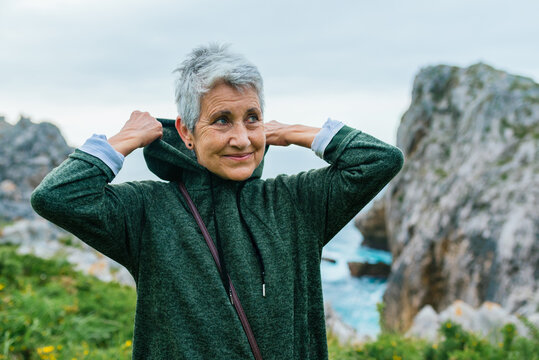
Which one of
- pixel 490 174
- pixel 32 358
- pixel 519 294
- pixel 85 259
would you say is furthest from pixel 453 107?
pixel 32 358

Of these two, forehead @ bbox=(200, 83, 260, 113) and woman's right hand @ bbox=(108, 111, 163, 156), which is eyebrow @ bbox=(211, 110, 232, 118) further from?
woman's right hand @ bbox=(108, 111, 163, 156)

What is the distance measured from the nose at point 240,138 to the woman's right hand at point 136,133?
0.98 ft

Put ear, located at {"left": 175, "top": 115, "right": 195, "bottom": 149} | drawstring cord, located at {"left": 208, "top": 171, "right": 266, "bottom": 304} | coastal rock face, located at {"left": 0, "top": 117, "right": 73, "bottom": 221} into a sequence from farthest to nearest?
coastal rock face, located at {"left": 0, "top": 117, "right": 73, "bottom": 221} → ear, located at {"left": 175, "top": 115, "right": 195, "bottom": 149} → drawstring cord, located at {"left": 208, "top": 171, "right": 266, "bottom": 304}

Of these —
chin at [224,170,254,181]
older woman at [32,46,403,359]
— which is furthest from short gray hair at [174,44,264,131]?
chin at [224,170,254,181]

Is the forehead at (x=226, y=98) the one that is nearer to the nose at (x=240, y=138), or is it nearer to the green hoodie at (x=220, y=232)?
the nose at (x=240, y=138)

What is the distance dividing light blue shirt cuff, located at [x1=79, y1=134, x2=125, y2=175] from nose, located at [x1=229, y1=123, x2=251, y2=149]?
0.37 m

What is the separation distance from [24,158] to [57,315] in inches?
542

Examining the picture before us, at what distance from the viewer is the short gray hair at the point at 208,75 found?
1706mm

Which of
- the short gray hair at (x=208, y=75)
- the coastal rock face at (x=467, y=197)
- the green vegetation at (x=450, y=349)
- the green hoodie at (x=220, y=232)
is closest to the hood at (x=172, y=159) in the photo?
the green hoodie at (x=220, y=232)

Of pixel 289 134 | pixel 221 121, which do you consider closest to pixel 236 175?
pixel 221 121

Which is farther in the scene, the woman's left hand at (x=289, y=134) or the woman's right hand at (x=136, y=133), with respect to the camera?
the woman's left hand at (x=289, y=134)

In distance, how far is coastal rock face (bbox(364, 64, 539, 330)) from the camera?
35.0 ft

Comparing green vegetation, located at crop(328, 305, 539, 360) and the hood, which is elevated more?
the hood

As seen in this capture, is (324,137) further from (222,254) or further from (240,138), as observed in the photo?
(222,254)
